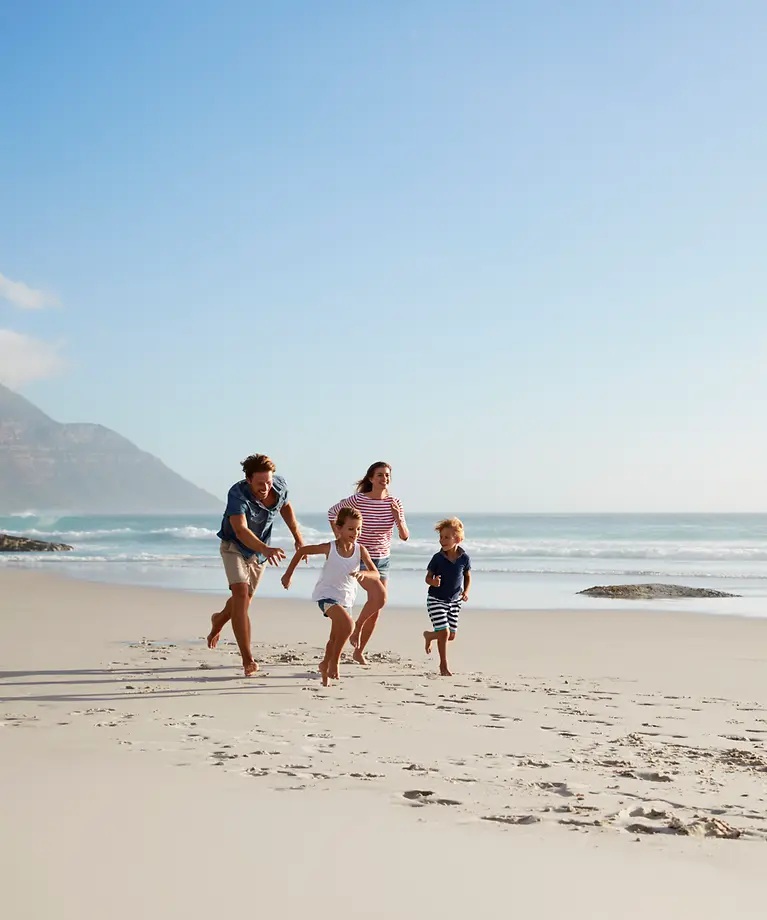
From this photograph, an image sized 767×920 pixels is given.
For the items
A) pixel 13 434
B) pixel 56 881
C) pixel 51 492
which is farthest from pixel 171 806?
pixel 13 434

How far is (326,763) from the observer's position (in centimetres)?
426

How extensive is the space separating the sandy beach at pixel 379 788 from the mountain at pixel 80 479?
13925 centimetres

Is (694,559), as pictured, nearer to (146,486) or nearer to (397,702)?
(397,702)

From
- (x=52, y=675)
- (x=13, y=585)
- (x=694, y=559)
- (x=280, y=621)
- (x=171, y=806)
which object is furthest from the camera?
(x=694, y=559)

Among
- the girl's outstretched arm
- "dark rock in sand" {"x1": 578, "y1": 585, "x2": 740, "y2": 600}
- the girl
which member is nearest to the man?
the girl's outstretched arm

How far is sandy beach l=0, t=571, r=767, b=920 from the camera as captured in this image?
279 centimetres

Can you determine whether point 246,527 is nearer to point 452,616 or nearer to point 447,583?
point 447,583

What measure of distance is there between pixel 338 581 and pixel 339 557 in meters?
0.20

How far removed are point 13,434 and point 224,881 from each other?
666ft

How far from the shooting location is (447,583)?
24.7ft

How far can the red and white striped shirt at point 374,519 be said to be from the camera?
7859 mm

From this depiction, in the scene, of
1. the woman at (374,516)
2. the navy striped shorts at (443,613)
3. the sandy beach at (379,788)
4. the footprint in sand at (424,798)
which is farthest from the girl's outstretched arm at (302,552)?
the footprint in sand at (424,798)

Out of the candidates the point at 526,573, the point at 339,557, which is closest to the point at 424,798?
the point at 339,557

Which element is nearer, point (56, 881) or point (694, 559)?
point (56, 881)
